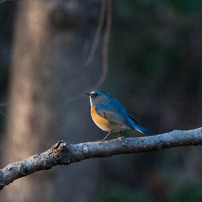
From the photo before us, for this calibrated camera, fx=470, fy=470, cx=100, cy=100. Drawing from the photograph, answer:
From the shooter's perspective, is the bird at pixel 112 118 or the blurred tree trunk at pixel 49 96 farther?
the blurred tree trunk at pixel 49 96

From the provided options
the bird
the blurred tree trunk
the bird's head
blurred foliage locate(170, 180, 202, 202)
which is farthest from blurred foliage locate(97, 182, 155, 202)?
the bird

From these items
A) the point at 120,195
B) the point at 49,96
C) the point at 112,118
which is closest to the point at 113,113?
the point at 112,118

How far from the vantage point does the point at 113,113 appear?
480cm

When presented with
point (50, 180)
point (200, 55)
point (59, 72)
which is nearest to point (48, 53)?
point (59, 72)

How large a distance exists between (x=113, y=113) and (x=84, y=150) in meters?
1.43

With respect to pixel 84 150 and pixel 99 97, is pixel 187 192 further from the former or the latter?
pixel 84 150

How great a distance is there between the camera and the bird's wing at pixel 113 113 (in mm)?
4617

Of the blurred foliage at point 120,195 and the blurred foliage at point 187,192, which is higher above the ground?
the blurred foliage at point 187,192

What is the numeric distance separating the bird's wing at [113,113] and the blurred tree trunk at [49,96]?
2234 millimetres

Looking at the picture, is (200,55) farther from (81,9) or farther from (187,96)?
(81,9)

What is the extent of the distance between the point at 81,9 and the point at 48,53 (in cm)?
89

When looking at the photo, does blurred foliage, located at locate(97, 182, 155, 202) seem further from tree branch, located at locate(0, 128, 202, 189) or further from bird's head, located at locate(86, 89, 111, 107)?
tree branch, located at locate(0, 128, 202, 189)

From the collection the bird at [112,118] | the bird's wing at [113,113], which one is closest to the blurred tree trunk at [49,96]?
the bird at [112,118]

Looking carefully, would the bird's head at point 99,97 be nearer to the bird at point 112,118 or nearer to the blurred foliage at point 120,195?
the bird at point 112,118
